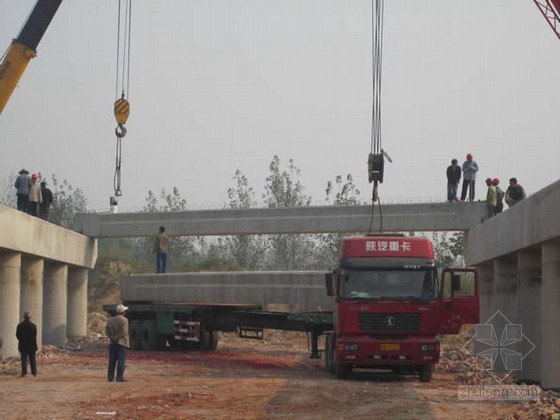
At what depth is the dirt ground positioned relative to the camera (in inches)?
630

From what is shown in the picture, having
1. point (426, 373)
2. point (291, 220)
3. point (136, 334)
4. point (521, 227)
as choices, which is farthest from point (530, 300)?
point (136, 334)

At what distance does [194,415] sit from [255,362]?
45.9 feet

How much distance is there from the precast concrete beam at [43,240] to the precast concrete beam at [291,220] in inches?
41.1

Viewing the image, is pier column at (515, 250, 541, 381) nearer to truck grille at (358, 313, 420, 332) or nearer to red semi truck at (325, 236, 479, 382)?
red semi truck at (325, 236, 479, 382)

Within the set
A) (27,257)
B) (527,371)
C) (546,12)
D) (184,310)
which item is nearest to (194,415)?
(527,371)

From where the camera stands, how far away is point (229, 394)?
737 inches

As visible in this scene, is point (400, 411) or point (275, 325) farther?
point (275, 325)

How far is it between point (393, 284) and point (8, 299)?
13.7 metres

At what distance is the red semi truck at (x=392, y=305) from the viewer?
856 inches

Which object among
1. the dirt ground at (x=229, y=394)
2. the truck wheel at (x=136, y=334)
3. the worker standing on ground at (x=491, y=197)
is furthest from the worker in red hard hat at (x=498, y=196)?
the truck wheel at (x=136, y=334)

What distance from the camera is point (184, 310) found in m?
32.7

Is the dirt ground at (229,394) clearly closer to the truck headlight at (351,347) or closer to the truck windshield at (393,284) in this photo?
the truck headlight at (351,347)

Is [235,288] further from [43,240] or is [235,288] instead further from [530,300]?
[530,300]

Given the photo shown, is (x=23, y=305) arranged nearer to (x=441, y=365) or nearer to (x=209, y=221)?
(x=209, y=221)
